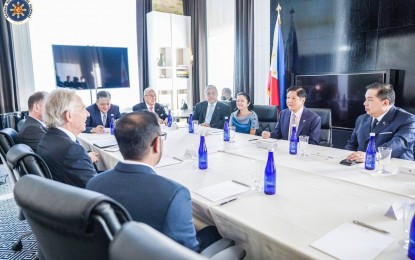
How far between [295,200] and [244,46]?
14.6 feet

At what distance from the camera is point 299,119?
9.96ft

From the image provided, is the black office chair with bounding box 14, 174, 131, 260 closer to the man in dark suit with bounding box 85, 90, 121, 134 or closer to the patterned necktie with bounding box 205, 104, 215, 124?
the man in dark suit with bounding box 85, 90, 121, 134

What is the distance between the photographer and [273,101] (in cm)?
502

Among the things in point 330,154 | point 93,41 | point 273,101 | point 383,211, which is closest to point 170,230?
point 383,211

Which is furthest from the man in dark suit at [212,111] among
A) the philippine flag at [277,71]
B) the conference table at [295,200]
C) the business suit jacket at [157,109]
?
the conference table at [295,200]

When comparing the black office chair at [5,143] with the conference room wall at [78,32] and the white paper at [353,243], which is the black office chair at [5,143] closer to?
the white paper at [353,243]

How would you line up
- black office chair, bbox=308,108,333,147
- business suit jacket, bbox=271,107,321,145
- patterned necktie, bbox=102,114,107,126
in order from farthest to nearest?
patterned necktie, bbox=102,114,107,126 → black office chair, bbox=308,108,333,147 → business suit jacket, bbox=271,107,321,145

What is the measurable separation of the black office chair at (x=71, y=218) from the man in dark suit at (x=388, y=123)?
2149mm

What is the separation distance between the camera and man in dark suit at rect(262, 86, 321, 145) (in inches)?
116

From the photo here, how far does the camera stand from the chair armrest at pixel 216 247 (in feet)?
3.75

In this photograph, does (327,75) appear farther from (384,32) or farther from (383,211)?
(383,211)

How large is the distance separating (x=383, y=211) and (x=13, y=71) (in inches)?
212

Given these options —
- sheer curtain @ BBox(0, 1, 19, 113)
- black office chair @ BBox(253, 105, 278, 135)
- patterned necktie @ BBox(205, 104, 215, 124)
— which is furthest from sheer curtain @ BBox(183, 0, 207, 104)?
sheer curtain @ BBox(0, 1, 19, 113)

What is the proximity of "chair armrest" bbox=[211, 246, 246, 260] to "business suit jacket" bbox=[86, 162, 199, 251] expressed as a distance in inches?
4.1
